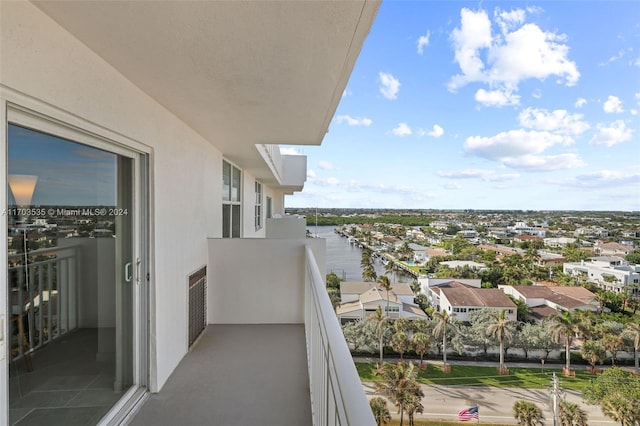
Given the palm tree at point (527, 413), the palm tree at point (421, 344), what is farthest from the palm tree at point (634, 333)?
the palm tree at point (421, 344)

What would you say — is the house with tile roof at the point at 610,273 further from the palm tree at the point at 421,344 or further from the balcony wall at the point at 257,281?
the balcony wall at the point at 257,281

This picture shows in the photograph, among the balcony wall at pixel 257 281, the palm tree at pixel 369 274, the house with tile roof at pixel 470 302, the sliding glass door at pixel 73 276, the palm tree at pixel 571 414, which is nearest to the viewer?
the sliding glass door at pixel 73 276

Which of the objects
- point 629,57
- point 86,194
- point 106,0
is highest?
point 629,57

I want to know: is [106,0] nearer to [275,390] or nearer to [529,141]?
[275,390]

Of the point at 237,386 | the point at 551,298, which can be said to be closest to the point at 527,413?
the point at 551,298

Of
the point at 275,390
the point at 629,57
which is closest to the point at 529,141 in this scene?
the point at 629,57

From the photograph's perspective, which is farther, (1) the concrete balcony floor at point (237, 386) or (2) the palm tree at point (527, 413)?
(2) the palm tree at point (527, 413)
